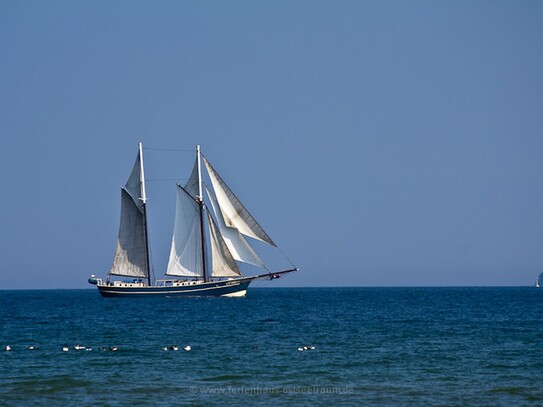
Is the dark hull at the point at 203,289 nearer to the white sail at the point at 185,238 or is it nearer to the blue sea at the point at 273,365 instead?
the white sail at the point at 185,238

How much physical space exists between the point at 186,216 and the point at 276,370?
7168 cm

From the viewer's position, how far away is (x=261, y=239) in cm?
10100

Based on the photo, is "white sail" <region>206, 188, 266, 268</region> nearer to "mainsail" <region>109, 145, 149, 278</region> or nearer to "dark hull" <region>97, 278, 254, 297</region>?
"dark hull" <region>97, 278, 254, 297</region>

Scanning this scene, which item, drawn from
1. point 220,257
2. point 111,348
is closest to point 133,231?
point 220,257

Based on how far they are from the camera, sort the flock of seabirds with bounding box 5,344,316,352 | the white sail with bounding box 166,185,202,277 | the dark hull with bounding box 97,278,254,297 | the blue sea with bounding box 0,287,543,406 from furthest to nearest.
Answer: the dark hull with bounding box 97,278,254,297
the white sail with bounding box 166,185,202,277
the flock of seabirds with bounding box 5,344,316,352
the blue sea with bounding box 0,287,543,406

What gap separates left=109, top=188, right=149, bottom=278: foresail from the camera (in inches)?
4333

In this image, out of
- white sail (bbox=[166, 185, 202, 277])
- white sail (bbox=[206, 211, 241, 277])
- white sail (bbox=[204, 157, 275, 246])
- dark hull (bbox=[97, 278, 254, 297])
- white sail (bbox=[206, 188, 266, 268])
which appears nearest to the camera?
white sail (bbox=[204, 157, 275, 246])

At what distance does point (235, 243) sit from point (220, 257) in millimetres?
3973

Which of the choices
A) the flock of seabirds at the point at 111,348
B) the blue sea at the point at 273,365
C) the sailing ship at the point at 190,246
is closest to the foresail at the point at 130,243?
the sailing ship at the point at 190,246

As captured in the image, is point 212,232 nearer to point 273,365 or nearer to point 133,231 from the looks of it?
point 133,231

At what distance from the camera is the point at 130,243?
111m

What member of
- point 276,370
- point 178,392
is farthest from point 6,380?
point 276,370

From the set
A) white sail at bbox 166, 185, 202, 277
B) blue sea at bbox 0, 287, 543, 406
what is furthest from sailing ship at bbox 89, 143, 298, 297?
blue sea at bbox 0, 287, 543, 406

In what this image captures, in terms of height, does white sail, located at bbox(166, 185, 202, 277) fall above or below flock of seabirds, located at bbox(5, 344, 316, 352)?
above
